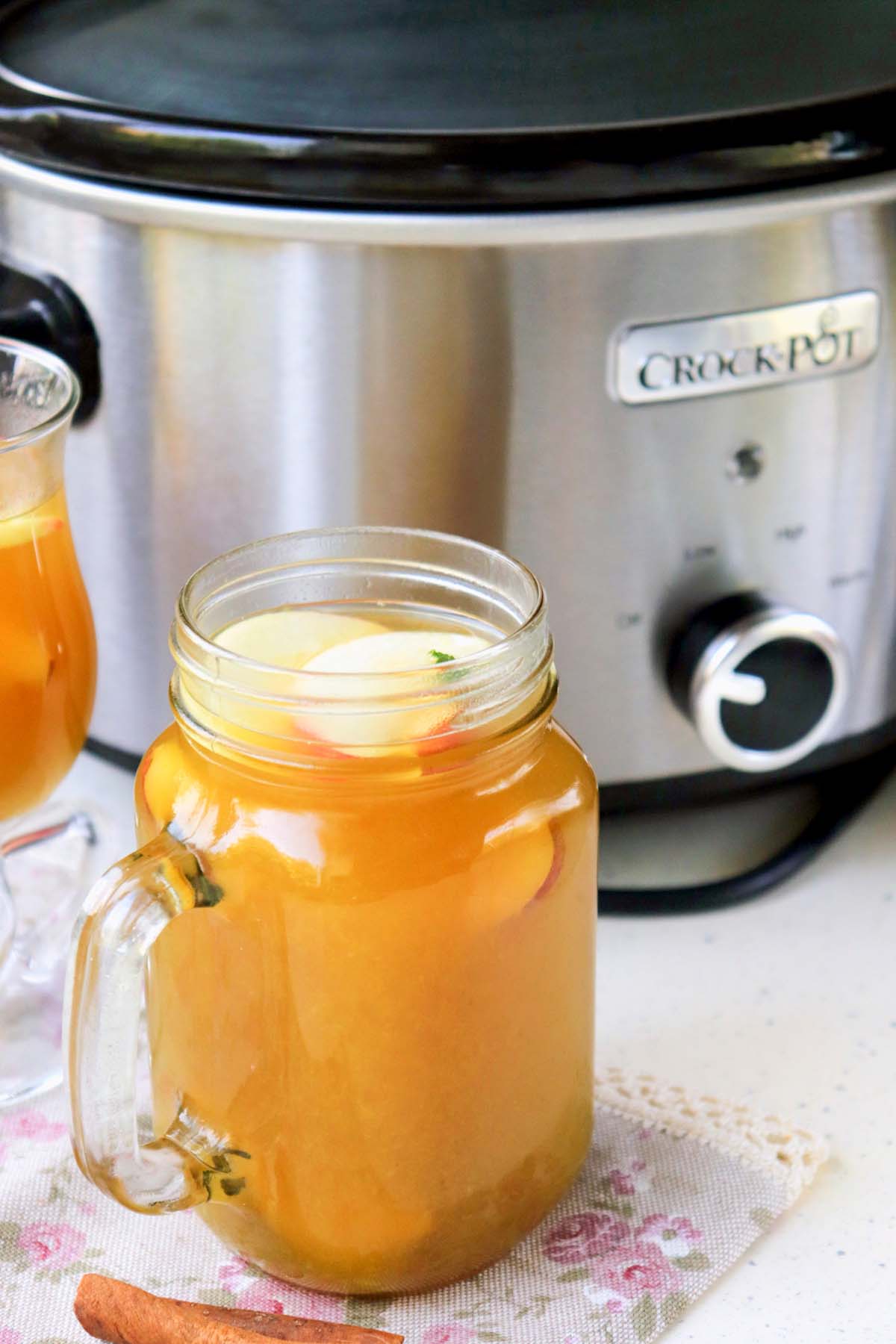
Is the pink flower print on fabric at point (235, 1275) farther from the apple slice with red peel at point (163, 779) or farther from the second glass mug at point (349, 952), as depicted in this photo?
the apple slice with red peel at point (163, 779)

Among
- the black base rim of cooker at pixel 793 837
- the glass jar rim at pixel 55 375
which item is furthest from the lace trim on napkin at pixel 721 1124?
the glass jar rim at pixel 55 375

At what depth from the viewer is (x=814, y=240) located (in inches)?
24.6

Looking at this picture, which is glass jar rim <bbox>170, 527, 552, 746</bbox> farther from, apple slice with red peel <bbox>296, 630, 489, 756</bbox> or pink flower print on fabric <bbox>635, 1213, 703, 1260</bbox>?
pink flower print on fabric <bbox>635, 1213, 703, 1260</bbox>

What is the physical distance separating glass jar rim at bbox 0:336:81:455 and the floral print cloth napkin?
255mm

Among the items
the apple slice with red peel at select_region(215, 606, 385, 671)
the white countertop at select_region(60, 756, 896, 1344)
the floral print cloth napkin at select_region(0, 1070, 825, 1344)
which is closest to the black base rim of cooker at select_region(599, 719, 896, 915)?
the white countertop at select_region(60, 756, 896, 1344)

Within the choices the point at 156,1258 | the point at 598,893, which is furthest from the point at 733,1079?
the point at 156,1258

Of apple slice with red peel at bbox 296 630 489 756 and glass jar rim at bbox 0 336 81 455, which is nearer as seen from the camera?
apple slice with red peel at bbox 296 630 489 756

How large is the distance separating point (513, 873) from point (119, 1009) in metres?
0.12

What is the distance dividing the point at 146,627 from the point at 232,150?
8.8 inches

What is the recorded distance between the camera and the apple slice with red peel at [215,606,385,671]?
500mm

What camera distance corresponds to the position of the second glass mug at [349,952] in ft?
1.50

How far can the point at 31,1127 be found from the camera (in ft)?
1.98

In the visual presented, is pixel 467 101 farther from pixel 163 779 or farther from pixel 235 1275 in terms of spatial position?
pixel 235 1275

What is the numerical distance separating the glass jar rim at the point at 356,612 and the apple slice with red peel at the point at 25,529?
0.37 ft
